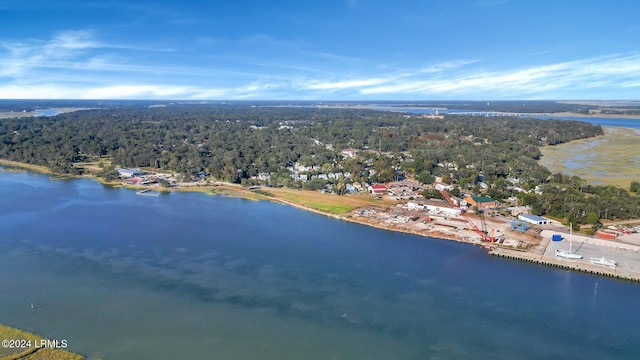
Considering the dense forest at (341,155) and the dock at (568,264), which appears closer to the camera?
the dock at (568,264)

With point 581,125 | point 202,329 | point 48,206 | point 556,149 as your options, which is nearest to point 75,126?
point 48,206

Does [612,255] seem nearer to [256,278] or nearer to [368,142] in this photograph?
[256,278]

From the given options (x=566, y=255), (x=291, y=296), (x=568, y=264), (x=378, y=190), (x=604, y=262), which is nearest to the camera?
(x=291, y=296)

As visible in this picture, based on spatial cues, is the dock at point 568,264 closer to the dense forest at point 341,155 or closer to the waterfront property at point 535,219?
the waterfront property at point 535,219

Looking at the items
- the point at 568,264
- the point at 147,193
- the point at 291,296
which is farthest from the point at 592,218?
the point at 147,193

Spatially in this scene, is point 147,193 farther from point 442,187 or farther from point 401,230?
point 442,187

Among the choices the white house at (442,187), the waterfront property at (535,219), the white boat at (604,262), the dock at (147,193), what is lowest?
the white boat at (604,262)

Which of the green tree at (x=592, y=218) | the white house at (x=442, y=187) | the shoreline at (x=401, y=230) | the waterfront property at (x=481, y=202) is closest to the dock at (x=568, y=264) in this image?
the shoreline at (x=401, y=230)
